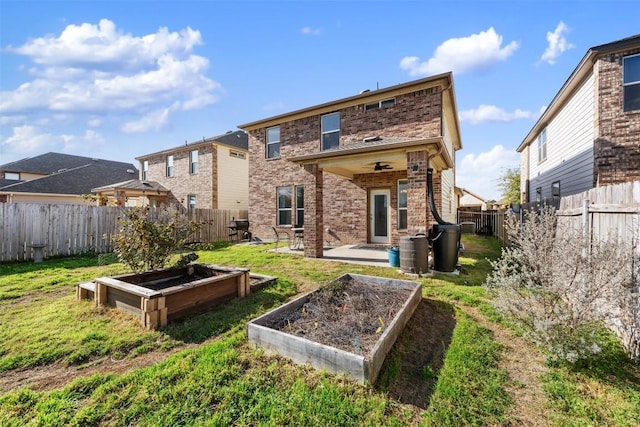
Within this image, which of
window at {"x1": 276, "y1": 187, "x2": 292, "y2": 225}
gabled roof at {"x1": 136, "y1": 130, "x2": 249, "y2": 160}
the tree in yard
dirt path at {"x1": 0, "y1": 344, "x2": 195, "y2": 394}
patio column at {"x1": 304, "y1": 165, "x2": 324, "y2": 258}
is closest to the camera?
dirt path at {"x1": 0, "y1": 344, "x2": 195, "y2": 394}

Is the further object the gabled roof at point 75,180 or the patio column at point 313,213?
the gabled roof at point 75,180

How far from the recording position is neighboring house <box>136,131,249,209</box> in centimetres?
1730

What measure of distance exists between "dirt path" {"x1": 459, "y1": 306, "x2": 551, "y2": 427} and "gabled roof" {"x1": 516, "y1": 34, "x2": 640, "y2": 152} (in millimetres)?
9416

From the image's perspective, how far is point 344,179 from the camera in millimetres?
11648

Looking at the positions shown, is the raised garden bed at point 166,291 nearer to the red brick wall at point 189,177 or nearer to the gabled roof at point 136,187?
the red brick wall at point 189,177

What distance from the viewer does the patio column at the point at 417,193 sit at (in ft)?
22.6

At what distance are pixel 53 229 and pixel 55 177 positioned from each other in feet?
53.7

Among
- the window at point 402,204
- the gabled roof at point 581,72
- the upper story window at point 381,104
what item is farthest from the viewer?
the window at point 402,204

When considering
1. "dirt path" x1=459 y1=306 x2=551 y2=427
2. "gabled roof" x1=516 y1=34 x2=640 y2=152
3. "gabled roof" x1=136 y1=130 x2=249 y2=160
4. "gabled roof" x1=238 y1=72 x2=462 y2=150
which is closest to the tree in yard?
"gabled roof" x1=516 y1=34 x2=640 y2=152

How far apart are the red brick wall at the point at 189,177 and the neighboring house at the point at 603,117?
17888mm

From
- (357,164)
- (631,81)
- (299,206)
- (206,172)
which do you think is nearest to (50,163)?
(206,172)

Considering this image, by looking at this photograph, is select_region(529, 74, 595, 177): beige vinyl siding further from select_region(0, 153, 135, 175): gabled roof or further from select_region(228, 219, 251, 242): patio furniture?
select_region(0, 153, 135, 175): gabled roof

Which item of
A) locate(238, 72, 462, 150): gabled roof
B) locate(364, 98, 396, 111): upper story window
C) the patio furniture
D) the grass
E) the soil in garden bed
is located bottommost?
the grass

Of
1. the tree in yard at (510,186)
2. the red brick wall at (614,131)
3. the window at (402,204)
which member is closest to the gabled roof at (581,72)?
the red brick wall at (614,131)
